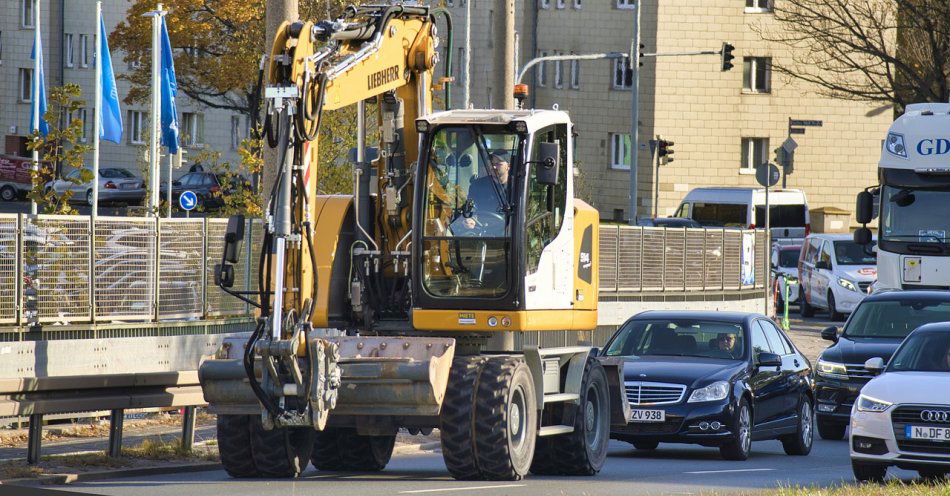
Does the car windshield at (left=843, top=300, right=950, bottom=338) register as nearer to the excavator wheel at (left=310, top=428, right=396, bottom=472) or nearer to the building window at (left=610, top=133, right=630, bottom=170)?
the excavator wheel at (left=310, top=428, right=396, bottom=472)

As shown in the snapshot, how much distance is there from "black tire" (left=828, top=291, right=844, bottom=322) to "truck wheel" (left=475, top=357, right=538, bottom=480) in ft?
90.1

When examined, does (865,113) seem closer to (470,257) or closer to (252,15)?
(252,15)

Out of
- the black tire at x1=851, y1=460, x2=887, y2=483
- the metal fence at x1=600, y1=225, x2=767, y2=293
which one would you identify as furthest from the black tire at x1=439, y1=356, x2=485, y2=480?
the metal fence at x1=600, y1=225, x2=767, y2=293

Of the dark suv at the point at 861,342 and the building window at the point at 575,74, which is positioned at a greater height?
the building window at the point at 575,74

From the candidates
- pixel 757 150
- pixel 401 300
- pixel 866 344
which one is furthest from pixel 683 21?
pixel 401 300

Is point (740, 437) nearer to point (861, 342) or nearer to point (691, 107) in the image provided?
point (861, 342)

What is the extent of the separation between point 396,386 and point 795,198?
4204 cm

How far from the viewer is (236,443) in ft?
50.2

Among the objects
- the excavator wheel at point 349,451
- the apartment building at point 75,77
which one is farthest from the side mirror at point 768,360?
the apartment building at point 75,77

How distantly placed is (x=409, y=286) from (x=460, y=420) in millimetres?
1729

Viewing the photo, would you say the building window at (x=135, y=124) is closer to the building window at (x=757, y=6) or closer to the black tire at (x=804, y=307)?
the building window at (x=757, y=6)

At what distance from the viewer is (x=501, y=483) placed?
592 inches

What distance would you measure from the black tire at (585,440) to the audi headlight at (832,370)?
582 centimetres

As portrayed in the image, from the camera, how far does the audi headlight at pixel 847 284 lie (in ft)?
136
